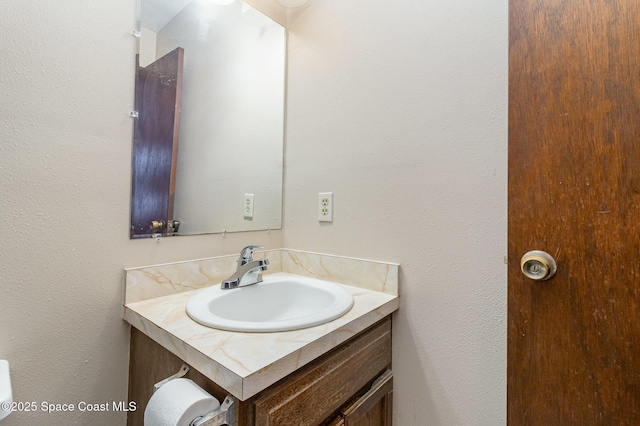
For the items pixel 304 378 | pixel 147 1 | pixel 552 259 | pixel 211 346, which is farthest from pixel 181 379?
pixel 147 1

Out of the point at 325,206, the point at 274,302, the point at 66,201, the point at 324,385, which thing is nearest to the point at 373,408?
the point at 324,385

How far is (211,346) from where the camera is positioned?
0.60m

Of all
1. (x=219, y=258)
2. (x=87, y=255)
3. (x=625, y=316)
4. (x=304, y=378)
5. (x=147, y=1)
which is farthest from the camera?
(x=219, y=258)

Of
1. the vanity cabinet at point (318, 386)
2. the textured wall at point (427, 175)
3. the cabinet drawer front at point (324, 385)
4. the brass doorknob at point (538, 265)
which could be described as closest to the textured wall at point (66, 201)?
the vanity cabinet at point (318, 386)

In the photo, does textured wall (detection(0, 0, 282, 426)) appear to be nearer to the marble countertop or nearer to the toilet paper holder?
the marble countertop

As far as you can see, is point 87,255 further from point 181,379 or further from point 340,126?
point 340,126

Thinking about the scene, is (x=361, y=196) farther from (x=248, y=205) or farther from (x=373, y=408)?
(x=373, y=408)

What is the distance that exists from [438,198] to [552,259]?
1.12ft

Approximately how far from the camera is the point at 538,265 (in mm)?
601

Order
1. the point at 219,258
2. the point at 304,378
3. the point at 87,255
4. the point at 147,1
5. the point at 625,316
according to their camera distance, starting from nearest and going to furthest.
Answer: the point at 625,316 → the point at 304,378 → the point at 87,255 → the point at 147,1 → the point at 219,258

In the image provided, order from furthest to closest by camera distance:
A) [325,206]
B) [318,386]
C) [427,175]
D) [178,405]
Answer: [325,206]
[427,175]
[318,386]
[178,405]

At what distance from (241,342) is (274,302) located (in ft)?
1.40

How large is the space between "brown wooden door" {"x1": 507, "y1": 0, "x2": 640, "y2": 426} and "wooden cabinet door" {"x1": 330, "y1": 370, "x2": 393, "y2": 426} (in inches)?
13.6

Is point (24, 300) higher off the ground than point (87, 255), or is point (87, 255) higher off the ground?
point (87, 255)
